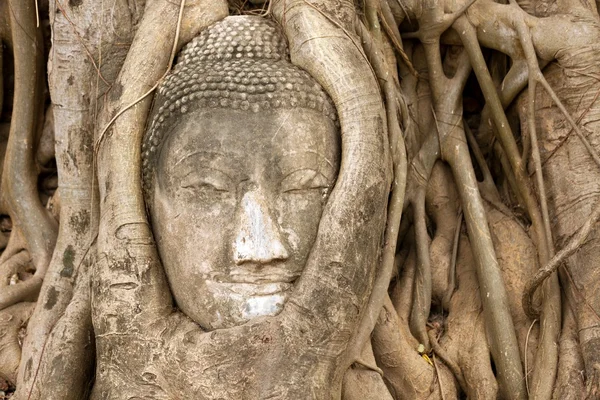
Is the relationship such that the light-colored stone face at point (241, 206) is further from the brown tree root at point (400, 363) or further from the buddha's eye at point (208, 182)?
the brown tree root at point (400, 363)

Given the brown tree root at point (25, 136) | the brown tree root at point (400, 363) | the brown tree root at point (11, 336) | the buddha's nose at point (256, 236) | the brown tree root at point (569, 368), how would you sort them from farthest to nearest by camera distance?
1. the brown tree root at point (25, 136)
2. the brown tree root at point (11, 336)
3. the brown tree root at point (400, 363)
4. the brown tree root at point (569, 368)
5. the buddha's nose at point (256, 236)

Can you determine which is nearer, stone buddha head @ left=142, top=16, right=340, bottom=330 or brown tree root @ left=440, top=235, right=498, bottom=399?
stone buddha head @ left=142, top=16, right=340, bottom=330

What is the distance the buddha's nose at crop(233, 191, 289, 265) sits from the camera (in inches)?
106

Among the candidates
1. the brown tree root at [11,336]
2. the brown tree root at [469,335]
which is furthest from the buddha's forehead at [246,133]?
the brown tree root at [11,336]

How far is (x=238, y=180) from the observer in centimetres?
275

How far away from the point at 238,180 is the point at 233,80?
0.34 m

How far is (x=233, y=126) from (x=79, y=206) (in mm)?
871

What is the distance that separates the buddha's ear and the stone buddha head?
0.22ft

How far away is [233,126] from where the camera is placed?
9.09 ft

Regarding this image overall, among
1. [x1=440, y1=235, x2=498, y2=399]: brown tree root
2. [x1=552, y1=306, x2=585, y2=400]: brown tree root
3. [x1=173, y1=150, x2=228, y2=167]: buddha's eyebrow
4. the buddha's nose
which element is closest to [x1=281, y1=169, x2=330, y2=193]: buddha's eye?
the buddha's nose

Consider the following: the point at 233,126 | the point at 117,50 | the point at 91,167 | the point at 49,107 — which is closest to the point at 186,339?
the point at 233,126

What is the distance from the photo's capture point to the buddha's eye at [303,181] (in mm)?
2787

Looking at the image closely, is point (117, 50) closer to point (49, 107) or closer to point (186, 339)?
point (49, 107)

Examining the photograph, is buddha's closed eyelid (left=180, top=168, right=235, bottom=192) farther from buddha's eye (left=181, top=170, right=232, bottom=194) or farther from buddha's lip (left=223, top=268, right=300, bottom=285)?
buddha's lip (left=223, top=268, right=300, bottom=285)
